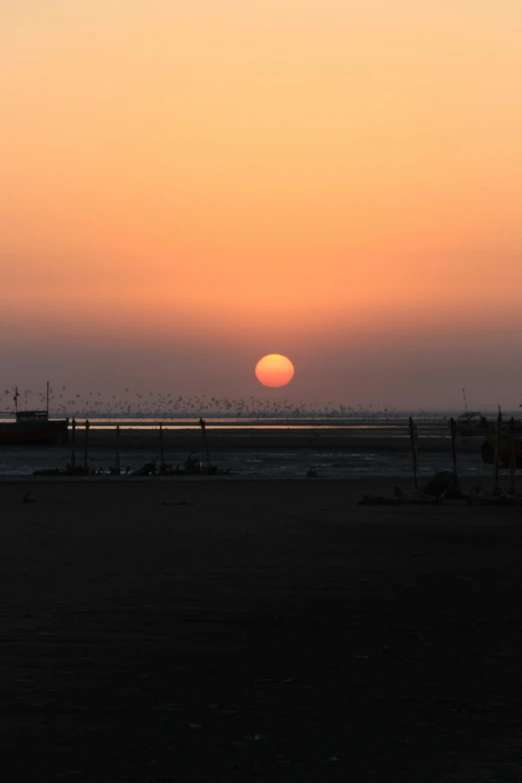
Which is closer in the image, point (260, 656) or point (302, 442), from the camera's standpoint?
point (260, 656)

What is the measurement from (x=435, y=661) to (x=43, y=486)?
3360 centimetres

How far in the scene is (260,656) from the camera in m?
12.2

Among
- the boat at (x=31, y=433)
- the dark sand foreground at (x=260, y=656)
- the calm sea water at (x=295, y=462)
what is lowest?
the dark sand foreground at (x=260, y=656)

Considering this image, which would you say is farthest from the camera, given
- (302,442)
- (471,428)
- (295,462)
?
(302,442)

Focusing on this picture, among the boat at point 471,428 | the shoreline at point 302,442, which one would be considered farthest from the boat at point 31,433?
the boat at point 471,428

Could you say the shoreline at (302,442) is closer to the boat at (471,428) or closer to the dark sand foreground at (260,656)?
the boat at (471,428)

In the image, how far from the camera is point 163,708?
982cm

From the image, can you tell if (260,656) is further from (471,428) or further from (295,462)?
(471,428)

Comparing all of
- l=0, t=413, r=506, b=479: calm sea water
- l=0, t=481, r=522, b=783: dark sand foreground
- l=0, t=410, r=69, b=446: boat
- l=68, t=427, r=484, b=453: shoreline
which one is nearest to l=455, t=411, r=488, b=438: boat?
l=68, t=427, r=484, b=453: shoreline

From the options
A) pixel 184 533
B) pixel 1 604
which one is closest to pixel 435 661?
pixel 1 604

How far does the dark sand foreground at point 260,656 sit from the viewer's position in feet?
27.7

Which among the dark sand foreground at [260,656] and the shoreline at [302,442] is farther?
the shoreline at [302,442]

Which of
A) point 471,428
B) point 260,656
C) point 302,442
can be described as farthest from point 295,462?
point 260,656

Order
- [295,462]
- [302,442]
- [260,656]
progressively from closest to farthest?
[260,656] → [295,462] → [302,442]
